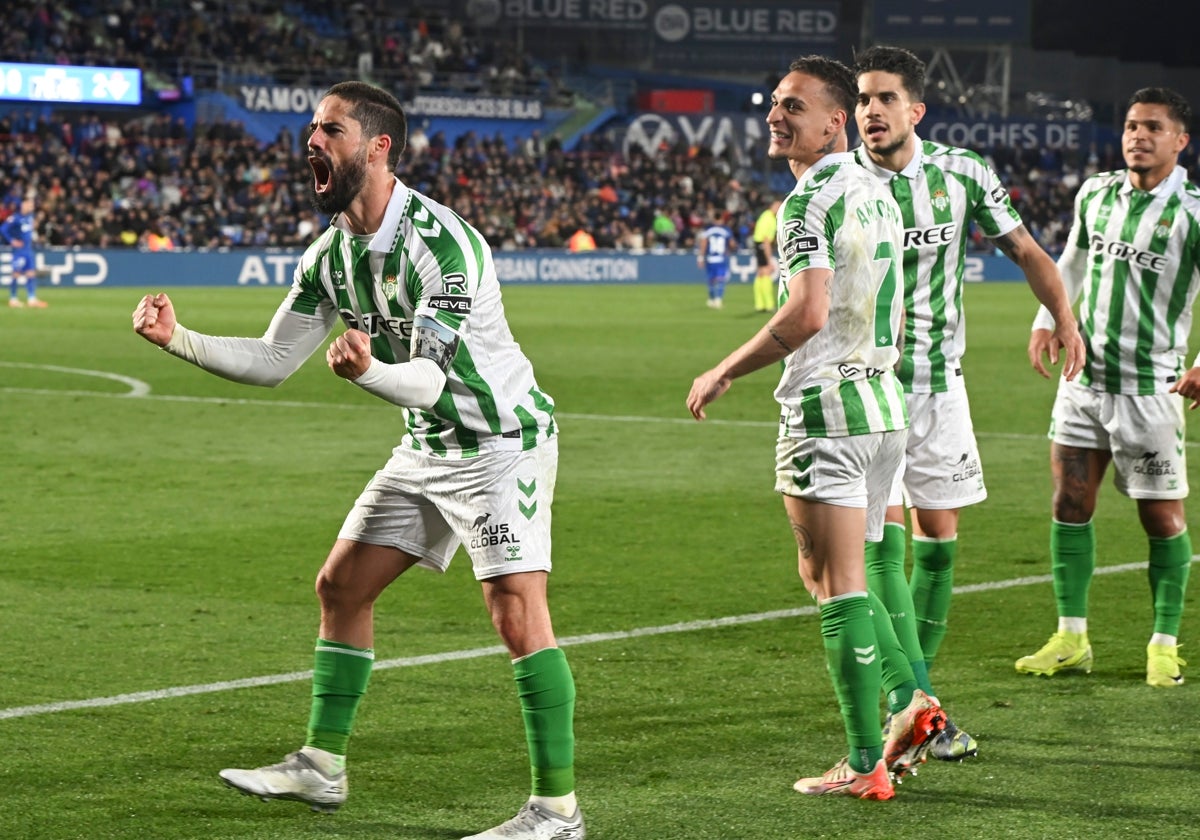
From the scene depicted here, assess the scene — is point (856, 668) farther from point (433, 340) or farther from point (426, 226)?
point (426, 226)

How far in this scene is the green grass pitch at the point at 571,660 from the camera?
4973 millimetres

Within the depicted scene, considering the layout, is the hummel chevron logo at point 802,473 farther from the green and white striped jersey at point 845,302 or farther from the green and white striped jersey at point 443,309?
the green and white striped jersey at point 443,309

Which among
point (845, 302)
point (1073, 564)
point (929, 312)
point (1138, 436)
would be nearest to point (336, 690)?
point (845, 302)

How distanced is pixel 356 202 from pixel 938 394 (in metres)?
2.28

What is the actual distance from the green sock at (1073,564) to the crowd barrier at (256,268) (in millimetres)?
30763

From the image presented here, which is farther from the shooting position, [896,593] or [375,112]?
[896,593]

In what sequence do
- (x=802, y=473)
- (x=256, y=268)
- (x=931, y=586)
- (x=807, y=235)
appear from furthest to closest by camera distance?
(x=256, y=268) < (x=931, y=586) < (x=802, y=473) < (x=807, y=235)

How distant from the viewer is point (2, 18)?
45.3 metres

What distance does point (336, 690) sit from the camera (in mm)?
4961

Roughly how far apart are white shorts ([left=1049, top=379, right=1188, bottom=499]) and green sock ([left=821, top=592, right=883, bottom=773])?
207 cm

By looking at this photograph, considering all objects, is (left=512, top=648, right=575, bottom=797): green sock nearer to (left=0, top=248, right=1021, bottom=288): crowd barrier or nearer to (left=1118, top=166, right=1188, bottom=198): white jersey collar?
(left=1118, top=166, right=1188, bottom=198): white jersey collar

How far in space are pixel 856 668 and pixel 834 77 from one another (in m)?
1.62

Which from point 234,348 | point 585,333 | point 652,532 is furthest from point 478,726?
point 585,333

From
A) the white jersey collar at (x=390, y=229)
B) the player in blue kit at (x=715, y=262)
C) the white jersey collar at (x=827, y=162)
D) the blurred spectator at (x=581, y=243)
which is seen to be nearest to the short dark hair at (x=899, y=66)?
the white jersey collar at (x=827, y=162)
